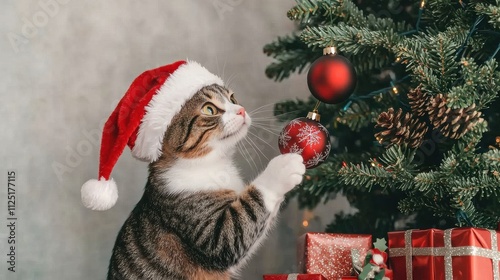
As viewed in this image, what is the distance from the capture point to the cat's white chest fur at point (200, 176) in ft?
3.32

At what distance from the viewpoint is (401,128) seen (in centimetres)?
104

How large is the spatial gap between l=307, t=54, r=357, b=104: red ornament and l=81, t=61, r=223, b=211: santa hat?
0.21 meters

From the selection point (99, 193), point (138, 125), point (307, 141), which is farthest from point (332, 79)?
point (99, 193)

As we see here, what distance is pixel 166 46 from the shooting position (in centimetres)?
140

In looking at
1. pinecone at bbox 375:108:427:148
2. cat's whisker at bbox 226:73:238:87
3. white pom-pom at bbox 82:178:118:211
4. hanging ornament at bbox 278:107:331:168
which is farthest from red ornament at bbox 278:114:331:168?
cat's whisker at bbox 226:73:238:87

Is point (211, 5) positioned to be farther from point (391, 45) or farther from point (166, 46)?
point (391, 45)

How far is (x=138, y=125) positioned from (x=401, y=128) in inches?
18.2

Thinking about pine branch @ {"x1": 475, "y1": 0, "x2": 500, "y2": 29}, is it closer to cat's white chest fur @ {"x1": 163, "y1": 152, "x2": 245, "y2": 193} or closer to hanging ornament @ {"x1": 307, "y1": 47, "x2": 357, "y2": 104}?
hanging ornament @ {"x1": 307, "y1": 47, "x2": 357, "y2": 104}

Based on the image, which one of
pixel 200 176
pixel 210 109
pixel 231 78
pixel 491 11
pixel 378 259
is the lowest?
pixel 378 259

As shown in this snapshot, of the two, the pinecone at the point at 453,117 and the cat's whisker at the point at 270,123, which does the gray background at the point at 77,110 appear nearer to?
the cat's whisker at the point at 270,123

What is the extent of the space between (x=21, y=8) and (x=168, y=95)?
52 cm

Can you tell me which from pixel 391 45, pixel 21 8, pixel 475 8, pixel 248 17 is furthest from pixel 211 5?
pixel 475 8

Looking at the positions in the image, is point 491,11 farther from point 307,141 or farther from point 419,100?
point 307,141

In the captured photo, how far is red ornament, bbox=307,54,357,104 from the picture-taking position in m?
1.03
